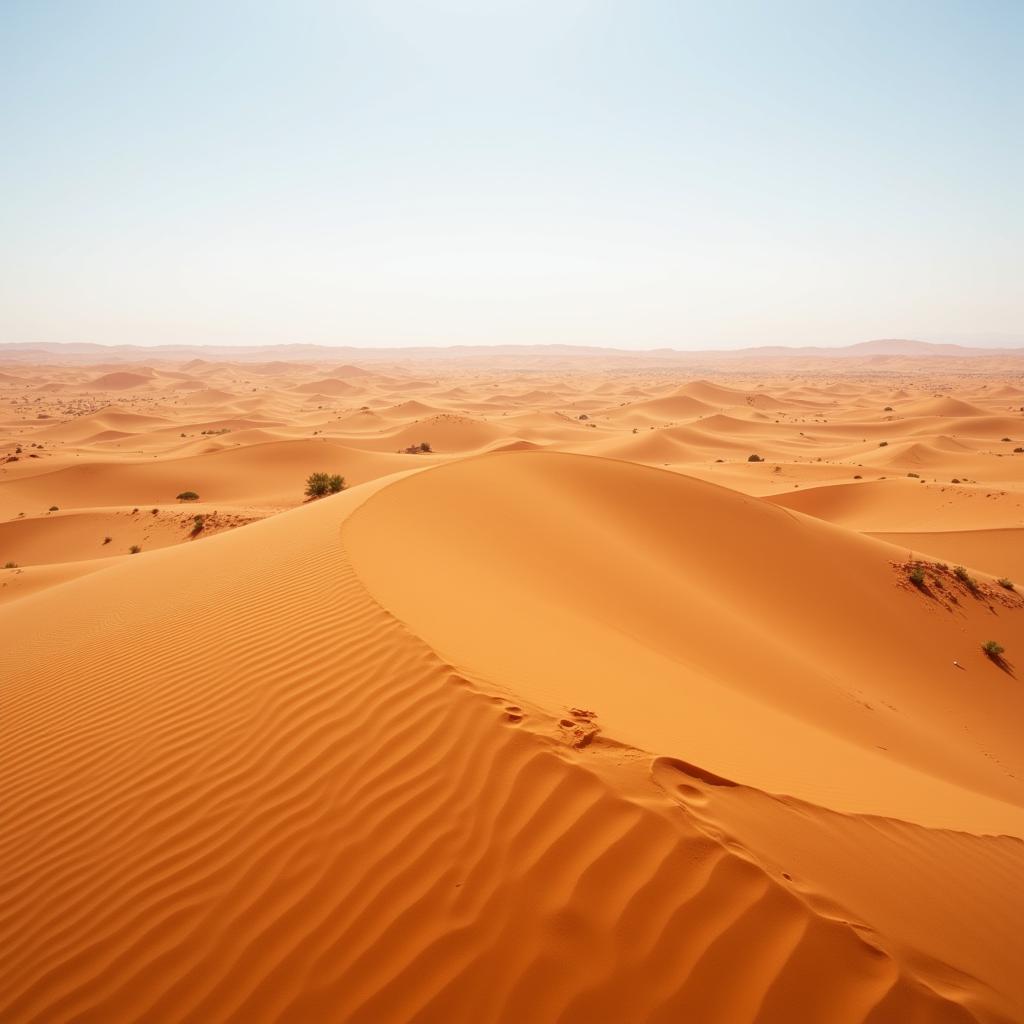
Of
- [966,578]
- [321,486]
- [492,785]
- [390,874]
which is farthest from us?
[321,486]

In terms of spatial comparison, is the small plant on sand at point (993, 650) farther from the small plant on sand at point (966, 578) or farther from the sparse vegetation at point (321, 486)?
the sparse vegetation at point (321, 486)

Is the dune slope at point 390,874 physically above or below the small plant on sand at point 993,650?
above

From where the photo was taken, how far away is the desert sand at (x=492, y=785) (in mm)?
2371

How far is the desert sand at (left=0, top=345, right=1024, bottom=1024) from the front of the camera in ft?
7.78

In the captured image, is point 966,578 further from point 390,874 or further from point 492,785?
point 390,874

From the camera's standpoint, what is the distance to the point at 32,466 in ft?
95.2

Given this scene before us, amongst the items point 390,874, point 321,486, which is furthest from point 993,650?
point 321,486

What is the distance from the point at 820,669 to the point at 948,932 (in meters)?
6.67

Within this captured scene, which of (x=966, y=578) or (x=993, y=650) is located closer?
(x=993, y=650)

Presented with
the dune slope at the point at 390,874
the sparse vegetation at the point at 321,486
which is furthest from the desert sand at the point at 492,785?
the sparse vegetation at the point at 321,486

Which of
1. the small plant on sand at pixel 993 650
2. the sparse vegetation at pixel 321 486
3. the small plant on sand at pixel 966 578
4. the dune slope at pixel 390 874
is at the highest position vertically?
the dune slope at pixel 390 874

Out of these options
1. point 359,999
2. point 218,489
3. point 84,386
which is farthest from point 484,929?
point 84,386

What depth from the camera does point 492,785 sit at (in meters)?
3.08

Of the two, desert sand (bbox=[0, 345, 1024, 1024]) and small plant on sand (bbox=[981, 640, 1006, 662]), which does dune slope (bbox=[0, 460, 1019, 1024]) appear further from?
small plant on sand (bbox=[981, 640, 1006, 662])
